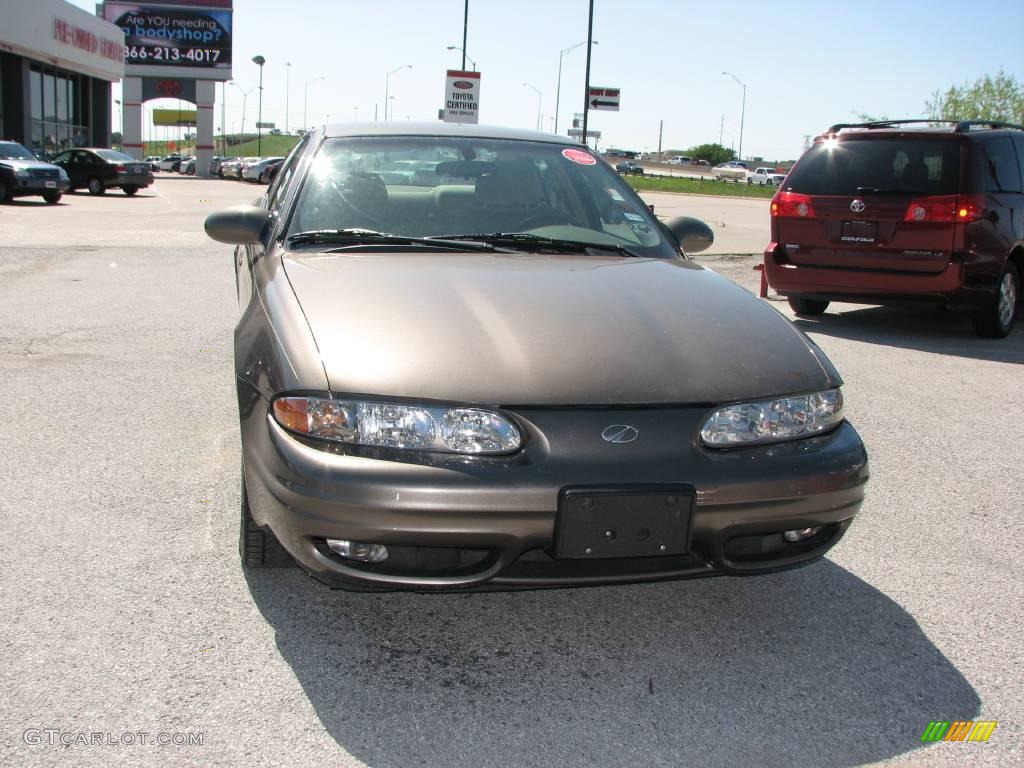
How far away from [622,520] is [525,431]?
0.34m

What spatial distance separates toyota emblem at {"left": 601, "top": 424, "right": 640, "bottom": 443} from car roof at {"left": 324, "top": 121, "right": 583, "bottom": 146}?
2.19 m

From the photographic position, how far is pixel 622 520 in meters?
2.66

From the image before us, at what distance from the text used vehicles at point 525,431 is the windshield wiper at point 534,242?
41 centimetres

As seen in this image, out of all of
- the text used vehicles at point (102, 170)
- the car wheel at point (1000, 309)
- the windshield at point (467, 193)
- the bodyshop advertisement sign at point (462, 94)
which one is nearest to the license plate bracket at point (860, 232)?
the car wheel at point (1000, 309)

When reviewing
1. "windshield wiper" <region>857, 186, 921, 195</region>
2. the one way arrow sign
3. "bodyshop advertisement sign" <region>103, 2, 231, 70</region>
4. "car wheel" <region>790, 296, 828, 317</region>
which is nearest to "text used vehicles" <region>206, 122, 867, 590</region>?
"windshield wiper" <region>857, 186, 921, 195</region>

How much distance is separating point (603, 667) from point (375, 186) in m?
2.11

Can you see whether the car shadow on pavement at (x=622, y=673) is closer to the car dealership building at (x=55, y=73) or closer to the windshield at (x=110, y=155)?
the windshield at (x=110, y=155)

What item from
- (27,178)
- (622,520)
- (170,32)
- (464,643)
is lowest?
(464,643)

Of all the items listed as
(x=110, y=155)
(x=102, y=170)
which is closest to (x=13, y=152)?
(x=102, y=170)

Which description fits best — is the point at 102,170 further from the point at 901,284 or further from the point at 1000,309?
the point at 1000,309

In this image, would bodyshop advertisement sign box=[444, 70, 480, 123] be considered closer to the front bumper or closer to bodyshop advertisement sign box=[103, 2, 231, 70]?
the front bumper

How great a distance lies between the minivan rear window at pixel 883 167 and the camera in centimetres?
838

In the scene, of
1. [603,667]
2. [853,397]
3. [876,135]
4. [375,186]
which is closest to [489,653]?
[603,667]

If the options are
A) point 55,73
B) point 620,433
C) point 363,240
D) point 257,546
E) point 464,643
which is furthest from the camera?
point 55,73
